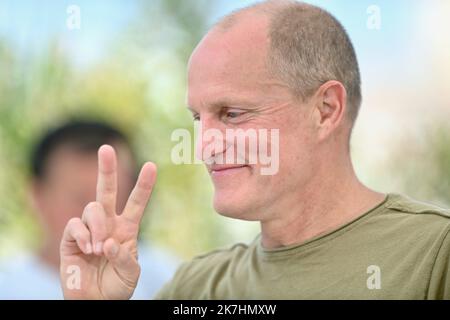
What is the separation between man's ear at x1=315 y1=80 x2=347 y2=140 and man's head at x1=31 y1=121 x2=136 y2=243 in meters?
0.96

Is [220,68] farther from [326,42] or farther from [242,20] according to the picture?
[326,42]

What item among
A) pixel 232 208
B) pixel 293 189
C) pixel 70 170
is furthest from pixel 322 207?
pixel 70 170

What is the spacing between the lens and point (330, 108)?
1.33m

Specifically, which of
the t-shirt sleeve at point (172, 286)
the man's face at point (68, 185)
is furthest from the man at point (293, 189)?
the man's face at point (68, 185)

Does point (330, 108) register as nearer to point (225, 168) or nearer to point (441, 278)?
point (225, 168)

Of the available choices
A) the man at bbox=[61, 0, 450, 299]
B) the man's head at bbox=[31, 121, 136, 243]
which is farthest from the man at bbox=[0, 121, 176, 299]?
the man at bbox=[61, 0, 450, 299]

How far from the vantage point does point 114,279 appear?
1211 millimetres

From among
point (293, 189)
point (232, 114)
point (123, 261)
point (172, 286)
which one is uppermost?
point (232, 114)

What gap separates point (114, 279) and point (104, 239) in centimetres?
11

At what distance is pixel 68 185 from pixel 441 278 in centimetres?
137

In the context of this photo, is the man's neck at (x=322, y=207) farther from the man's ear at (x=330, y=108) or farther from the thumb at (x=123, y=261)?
the thumb at (x=123, y=261)

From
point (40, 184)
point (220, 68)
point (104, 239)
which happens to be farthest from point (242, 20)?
point (40, 184)

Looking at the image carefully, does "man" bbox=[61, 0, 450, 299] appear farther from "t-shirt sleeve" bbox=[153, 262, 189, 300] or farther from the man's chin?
"t-shirt sleeve" bbox=[153, 262, 189, 300]

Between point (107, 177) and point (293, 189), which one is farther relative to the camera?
point (293, 189)
